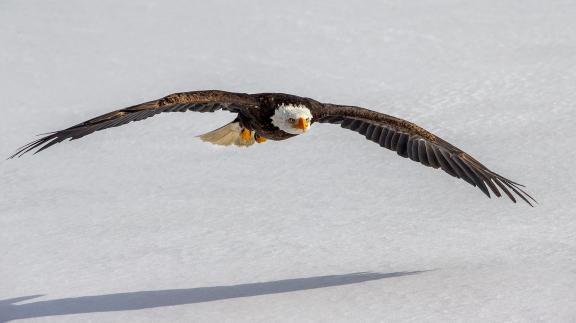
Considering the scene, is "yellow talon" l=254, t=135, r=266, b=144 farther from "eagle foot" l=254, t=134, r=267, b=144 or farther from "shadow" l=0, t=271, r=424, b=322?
"shadow" l=0, t=271, r=424, b=322

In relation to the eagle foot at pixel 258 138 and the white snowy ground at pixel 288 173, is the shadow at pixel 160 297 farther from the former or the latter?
the eagle foot at pixel 258 138

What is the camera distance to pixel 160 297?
7703mm

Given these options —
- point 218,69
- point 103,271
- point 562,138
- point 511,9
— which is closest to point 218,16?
point 218,69

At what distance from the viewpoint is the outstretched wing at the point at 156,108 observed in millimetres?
7406

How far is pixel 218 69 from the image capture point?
39.0 ft

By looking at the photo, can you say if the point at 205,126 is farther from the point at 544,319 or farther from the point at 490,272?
the point at 544,319

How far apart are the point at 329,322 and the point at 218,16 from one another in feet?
21.9

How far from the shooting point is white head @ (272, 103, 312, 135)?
8.45 metres

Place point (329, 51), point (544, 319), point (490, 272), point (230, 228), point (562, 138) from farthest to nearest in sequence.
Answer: point (329, 51) → point (562, 138) → point (230, 228) → point (490, 272) → point (544, 319)

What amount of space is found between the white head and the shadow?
1196 mm

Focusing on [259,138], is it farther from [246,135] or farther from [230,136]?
[230,136]

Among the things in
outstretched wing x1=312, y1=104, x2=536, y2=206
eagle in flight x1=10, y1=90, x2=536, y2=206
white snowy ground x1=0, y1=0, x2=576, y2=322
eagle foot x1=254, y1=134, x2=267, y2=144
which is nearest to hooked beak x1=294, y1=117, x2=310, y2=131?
eagle in flight x1=10, y1=90, x2=536, y2=206

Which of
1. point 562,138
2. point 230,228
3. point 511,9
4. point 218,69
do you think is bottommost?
point 230,228

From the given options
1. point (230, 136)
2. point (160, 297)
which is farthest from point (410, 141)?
point (160, 297)
